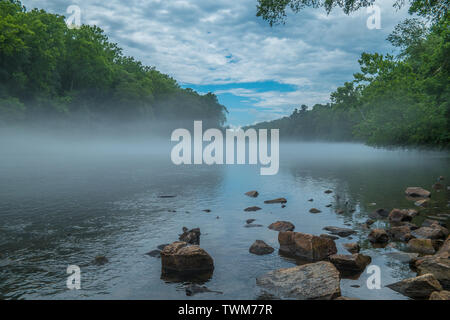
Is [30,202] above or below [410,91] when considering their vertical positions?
below

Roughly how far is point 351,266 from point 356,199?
13920mm

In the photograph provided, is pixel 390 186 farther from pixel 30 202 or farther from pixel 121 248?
pixel 30 202

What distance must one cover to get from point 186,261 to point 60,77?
9239 cm

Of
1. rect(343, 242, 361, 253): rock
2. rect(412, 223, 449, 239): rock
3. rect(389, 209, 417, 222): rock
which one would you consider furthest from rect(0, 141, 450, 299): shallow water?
rect(412, 223, 449, 239): rock

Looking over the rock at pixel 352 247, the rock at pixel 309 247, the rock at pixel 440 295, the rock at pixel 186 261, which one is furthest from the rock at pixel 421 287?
the rock at pixel 186 261

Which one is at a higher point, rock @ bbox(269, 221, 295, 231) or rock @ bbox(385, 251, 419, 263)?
rock @ bbox(269, 221, 295, 231)

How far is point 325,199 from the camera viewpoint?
22.4 metres

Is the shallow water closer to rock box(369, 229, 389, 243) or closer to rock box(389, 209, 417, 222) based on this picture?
rock box(369, 229, 389, 243)

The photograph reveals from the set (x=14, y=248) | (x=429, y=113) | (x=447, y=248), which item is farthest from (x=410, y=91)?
(x=14, y=248)

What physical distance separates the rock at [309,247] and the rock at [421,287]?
2847 mm

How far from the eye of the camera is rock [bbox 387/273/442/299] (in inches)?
307

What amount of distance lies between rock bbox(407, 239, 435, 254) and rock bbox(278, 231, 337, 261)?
2.82 m

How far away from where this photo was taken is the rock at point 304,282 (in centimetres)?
787
